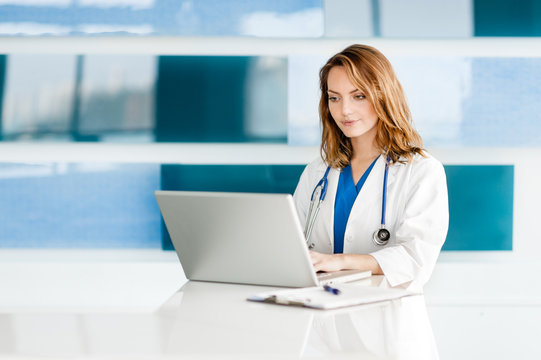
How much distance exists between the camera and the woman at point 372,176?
213 cm

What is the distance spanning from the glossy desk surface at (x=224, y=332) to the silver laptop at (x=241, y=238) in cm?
17

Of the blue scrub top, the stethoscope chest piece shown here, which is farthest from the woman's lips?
the stethoscope chest piece

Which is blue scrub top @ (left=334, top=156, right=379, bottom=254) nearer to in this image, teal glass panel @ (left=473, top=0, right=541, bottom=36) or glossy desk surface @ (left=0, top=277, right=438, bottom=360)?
glossy desk surface @ (left=0, top=277, right=438, bottom=360)

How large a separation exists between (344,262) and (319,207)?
51 cm

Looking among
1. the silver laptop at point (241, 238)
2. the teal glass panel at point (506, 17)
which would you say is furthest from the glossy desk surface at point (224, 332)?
the teal glass panel at point (506, 17)

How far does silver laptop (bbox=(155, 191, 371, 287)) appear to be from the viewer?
1538 mm

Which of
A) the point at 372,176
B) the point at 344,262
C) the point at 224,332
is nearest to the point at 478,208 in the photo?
the point at 372,176

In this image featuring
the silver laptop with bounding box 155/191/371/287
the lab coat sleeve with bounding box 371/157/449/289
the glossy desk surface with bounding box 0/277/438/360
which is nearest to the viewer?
the glossy desk surface with bounding box 0/277/438/360

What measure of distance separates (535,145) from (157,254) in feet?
6.21

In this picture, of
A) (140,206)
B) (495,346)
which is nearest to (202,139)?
(140,206)

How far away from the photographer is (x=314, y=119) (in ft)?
9.69

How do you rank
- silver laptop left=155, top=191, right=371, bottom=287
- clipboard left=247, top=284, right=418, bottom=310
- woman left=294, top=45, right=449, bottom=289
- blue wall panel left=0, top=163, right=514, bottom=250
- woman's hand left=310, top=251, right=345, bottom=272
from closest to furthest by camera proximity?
clipboard left=247, top=284, right=418, bottom=310 → silver laptop left=155, top=191, right=371, bottom=287 → woman's hand left=310, top=251, right=345, bottom=272 → woman left=294, top=45, right=449, bottom=289 → blue wall panel left=0, top=163, right=514, bottom=250

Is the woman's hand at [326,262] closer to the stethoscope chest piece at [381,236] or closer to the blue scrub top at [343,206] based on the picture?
the stethoscope chest piece at [381,236]

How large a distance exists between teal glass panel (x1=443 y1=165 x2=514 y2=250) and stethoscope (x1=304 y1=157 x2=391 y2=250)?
31.5 inches
